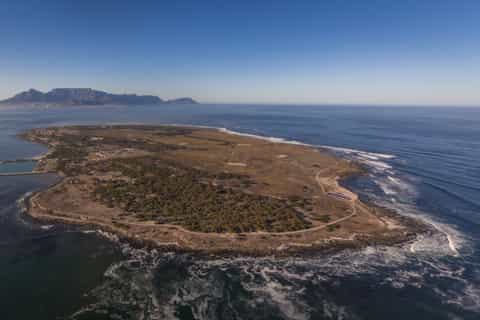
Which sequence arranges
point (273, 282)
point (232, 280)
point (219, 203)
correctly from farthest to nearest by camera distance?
point (219, 203)
point (232, 280)
point (273, 282)

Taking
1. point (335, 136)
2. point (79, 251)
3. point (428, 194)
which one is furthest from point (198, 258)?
point (335, 136)

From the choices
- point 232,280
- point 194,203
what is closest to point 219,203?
point 194,203

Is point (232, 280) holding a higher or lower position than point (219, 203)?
lower

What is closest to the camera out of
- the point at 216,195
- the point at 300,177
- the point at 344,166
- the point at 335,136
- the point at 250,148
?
the point at 216,195

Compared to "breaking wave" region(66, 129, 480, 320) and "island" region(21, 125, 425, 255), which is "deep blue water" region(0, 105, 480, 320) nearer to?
"breaking wave" region(66, 129, 480, 320)

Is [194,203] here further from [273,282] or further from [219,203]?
[273,282]

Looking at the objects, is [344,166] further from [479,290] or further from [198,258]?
[198,258]

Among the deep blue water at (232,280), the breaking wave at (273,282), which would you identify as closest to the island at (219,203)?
the breaking wave at (273,282)

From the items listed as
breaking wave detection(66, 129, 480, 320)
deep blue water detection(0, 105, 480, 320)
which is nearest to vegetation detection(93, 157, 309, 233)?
breaking wave detection(66, 129, 480, 320)

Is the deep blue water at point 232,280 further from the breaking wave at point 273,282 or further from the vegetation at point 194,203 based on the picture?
the vegetation at point 194,203
